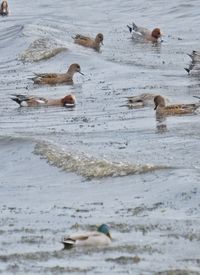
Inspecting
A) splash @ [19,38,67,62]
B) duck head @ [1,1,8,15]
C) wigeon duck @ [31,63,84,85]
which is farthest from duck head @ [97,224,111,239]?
duck head @ [1,1,8,15]

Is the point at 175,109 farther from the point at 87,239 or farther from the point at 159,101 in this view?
the point at 87,239

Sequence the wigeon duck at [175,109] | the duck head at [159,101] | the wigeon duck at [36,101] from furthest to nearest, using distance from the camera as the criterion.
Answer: the wigeon duck at [36,101] → the duck head at [159,101] → the wigeon duck at [175,109]

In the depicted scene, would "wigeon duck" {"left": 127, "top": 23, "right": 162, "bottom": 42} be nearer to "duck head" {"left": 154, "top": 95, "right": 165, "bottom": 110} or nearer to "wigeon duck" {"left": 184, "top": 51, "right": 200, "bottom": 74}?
"wigeon duck" {"left": 184, "top": 51, "right": 200, "bottom": 74}

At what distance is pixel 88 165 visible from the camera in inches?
657

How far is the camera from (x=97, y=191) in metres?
15.1

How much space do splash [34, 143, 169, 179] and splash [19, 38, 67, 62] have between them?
14515 mm

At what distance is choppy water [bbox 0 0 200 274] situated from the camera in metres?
11.4

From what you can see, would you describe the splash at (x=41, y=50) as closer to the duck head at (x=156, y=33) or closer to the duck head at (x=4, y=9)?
the duck head at (x=156, y=33)

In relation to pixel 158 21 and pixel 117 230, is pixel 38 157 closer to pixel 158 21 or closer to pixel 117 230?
pixel 117 230

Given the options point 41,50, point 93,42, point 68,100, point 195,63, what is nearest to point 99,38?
point 93,42

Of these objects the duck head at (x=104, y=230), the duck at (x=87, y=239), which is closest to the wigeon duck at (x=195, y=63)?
the duck head at (x=104, y=230)

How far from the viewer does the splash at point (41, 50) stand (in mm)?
32656

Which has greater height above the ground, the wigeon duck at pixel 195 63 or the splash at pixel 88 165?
the splash at pixel 88 165

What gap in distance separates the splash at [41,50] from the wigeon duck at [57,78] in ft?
14.9
